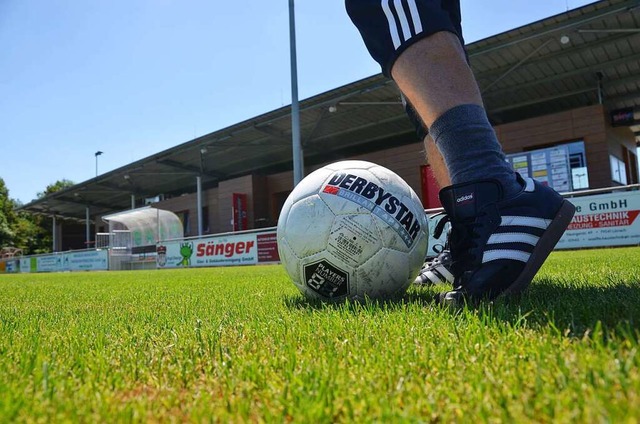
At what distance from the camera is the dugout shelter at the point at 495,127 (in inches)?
504

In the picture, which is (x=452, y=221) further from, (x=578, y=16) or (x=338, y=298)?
(x=578, y=16)

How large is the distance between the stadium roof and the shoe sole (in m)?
11.8

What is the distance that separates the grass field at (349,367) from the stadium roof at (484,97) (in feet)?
41.1

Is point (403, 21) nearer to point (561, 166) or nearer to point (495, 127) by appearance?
point (561, 166)

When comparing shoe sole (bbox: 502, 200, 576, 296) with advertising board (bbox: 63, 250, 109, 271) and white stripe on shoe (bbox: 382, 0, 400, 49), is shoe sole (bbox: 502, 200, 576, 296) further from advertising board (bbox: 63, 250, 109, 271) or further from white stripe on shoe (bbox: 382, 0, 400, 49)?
advertising board (bbox: 63, 250, 109, 271)

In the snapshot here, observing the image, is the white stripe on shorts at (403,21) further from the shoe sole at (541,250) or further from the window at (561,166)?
the window at (561,166)

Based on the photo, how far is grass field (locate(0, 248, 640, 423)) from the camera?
706 millimetres

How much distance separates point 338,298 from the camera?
221cm

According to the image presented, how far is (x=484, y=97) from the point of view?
17.4m

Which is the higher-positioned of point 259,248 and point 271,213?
point 271,213

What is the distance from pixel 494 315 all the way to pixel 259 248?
12969 mm

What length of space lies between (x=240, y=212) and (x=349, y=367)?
2400cm

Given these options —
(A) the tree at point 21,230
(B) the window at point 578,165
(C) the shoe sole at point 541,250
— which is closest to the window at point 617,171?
(B) the window at point 578,165

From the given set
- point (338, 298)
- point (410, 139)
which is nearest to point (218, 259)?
point (410, 139)
